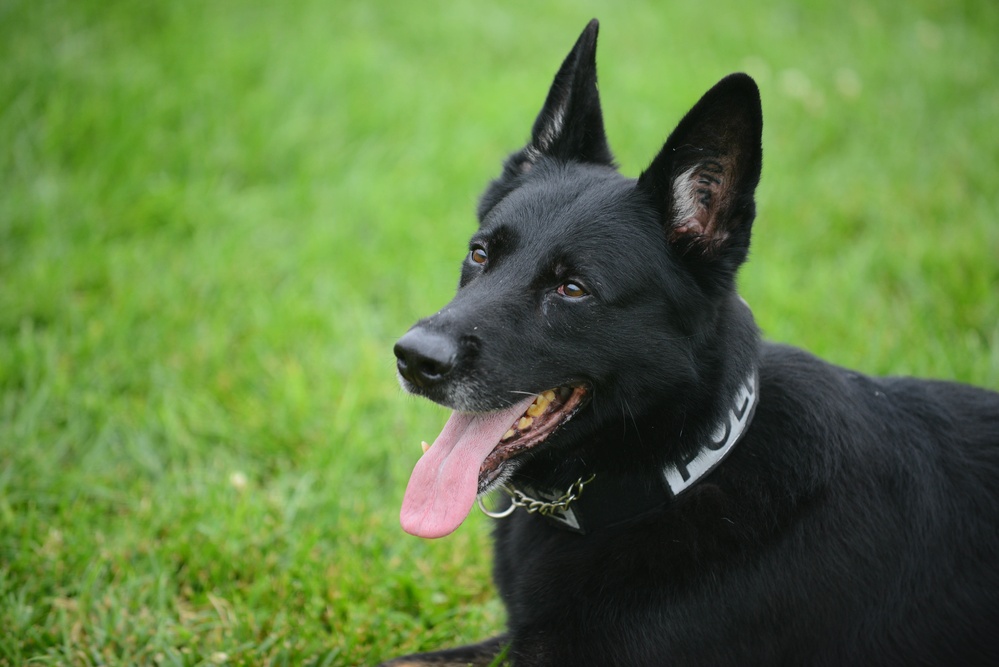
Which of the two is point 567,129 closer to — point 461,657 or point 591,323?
point 591,323

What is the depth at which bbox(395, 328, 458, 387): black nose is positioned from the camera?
88.1 inches

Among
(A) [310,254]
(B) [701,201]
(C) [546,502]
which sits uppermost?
(B) [701,201]

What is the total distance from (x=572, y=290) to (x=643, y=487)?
24.3 inches

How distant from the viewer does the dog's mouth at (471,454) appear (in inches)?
91.5

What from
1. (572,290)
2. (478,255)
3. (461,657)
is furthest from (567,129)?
(461,657)

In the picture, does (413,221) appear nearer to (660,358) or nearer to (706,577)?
(660,358)

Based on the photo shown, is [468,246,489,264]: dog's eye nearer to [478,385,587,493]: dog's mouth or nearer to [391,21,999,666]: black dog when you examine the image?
[391,21,999,666]: black dog

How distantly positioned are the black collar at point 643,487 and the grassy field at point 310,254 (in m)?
0.89

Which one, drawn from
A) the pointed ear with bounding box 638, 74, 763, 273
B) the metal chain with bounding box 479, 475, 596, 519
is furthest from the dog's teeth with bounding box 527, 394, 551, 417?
the pointed ear with bounding box 638, 74, 763, 273

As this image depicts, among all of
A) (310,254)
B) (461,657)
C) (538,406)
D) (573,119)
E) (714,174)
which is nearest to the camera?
(714,174)

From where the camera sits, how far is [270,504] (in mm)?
3480

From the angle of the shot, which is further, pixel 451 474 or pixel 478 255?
pixel 478 255

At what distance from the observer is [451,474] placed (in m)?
2.35

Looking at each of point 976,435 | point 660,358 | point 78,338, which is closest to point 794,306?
point 976,435
